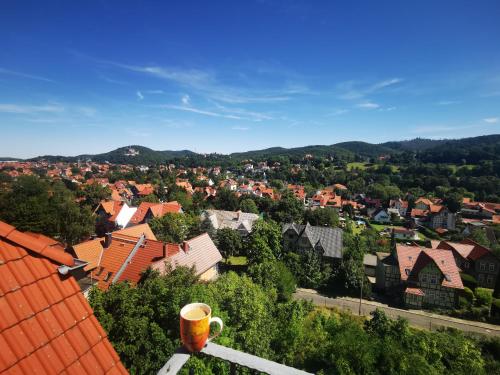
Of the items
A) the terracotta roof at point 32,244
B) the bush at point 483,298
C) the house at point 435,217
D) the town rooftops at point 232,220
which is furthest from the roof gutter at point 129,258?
the house at point 435,217

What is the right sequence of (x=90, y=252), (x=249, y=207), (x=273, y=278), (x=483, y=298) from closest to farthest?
(x=90, y=252), (x=273, y=278), (x=483, y=298), (x=249, y=207)

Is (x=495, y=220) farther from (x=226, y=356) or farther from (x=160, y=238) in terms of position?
(x=226, y=356)

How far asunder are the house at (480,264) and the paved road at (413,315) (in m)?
11.5

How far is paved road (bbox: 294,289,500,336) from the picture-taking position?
79.8 ft

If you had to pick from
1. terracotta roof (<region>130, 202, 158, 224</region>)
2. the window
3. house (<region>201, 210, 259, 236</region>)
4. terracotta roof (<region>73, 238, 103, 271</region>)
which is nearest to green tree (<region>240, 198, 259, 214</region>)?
house (<region>201, 210, 259, 236</region>)

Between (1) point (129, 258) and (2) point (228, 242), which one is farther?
(2) point (228, 242)

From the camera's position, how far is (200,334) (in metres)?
2.75

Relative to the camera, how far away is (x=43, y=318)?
2475 mm

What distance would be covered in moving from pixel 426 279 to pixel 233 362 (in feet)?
103

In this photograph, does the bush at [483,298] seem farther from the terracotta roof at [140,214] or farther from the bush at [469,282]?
the terracotta roof at [140,214]

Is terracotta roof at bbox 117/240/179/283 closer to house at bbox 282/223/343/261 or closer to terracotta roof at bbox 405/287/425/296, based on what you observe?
house at bbox 282/223/343/261

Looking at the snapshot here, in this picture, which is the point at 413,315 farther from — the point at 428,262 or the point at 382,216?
the point at 382,216

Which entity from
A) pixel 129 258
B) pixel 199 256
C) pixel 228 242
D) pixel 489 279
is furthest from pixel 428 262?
pixel 129 258

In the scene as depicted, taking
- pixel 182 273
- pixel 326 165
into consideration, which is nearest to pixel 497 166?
pixel 326 165
